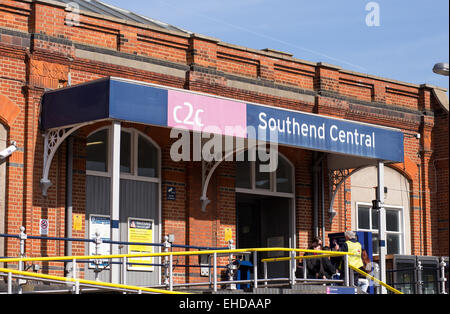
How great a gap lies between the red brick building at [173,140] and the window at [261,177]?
6 cm

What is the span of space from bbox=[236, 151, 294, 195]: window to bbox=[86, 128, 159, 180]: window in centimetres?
271

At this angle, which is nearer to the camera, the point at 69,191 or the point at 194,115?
Result: the point at 194,115

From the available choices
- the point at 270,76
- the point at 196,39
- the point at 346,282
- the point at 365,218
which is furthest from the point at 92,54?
the point at 365,218

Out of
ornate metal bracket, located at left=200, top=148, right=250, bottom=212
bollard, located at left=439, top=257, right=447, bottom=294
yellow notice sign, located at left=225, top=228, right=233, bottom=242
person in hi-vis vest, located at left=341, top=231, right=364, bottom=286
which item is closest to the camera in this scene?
person in hi-vis vest, located at left=341, top=231, right=364, bottom=286

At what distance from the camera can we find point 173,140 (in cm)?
2119

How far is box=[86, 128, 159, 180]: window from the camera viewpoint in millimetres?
20047

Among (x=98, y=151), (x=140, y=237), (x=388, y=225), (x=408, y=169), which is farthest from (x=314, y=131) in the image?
(x=408, y=169)

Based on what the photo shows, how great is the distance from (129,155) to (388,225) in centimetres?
917

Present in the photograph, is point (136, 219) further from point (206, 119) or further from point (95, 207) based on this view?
point (206, 119)

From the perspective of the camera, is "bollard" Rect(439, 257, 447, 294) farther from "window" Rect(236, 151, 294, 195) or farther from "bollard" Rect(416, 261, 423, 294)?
"window" Rect(236, 151, 294, 195)

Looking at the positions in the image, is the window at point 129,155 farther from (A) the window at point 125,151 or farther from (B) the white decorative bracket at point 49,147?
(B) the white decorative bracket at point 49,147

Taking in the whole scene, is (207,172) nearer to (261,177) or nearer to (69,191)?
(261,177)

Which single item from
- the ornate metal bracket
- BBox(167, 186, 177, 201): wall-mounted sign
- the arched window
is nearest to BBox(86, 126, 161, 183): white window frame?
BBox(167, 186, 177, 201): wall-mounted sign
